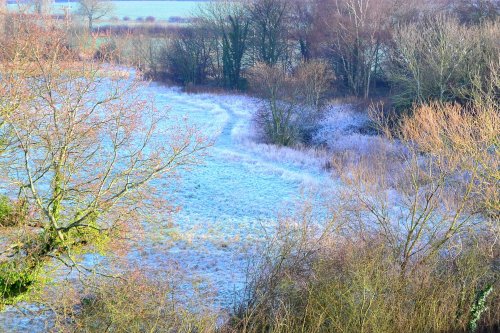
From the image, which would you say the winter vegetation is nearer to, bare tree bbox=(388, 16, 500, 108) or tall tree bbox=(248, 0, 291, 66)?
bare tree bbox=(388, 16, 500, 108)

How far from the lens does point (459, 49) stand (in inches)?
1050

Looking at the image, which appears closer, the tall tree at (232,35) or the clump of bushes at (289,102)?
the clump of bushes at (289,102)

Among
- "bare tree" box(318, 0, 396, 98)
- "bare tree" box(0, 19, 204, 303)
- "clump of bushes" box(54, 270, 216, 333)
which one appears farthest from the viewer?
"bare tree" box(318, 0, 396, 98)

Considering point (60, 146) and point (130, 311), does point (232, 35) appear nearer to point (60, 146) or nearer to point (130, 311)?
point (60, 146)

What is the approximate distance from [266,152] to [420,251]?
14845mm

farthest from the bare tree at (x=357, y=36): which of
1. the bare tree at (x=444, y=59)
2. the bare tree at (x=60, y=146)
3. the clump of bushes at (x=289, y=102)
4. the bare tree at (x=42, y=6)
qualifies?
the bare tree at (x=60, y=146)

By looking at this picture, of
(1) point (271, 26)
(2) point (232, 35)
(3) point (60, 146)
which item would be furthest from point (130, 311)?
(2) point (232, 35)

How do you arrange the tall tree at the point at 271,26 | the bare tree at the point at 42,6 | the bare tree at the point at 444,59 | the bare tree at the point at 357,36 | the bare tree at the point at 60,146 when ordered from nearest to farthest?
the bare tree at the point at 60,146, the bare tree at the point at 42,6, the bare tree at the point at 444,59, the bare tree at the point at 357,36, the tall tree at the point at 271,26

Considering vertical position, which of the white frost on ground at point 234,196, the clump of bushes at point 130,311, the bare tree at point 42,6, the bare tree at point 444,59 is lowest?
the white frost on ground at point 234,196

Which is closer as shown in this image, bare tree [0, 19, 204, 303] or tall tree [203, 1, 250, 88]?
bare tree [0, 19, 204, 303]

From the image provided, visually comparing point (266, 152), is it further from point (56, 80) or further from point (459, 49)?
point (56, 80)

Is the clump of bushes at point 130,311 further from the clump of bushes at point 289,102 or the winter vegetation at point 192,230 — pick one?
the clump of bushes at point 289,102

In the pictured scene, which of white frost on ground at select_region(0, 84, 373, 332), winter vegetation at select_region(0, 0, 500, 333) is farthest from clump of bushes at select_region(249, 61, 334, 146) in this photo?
winter vegetation at select_region(0, 0, 500, 333)

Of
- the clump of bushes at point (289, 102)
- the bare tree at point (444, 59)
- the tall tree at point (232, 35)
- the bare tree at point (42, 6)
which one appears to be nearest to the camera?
the bare tree at point (42, 6)
